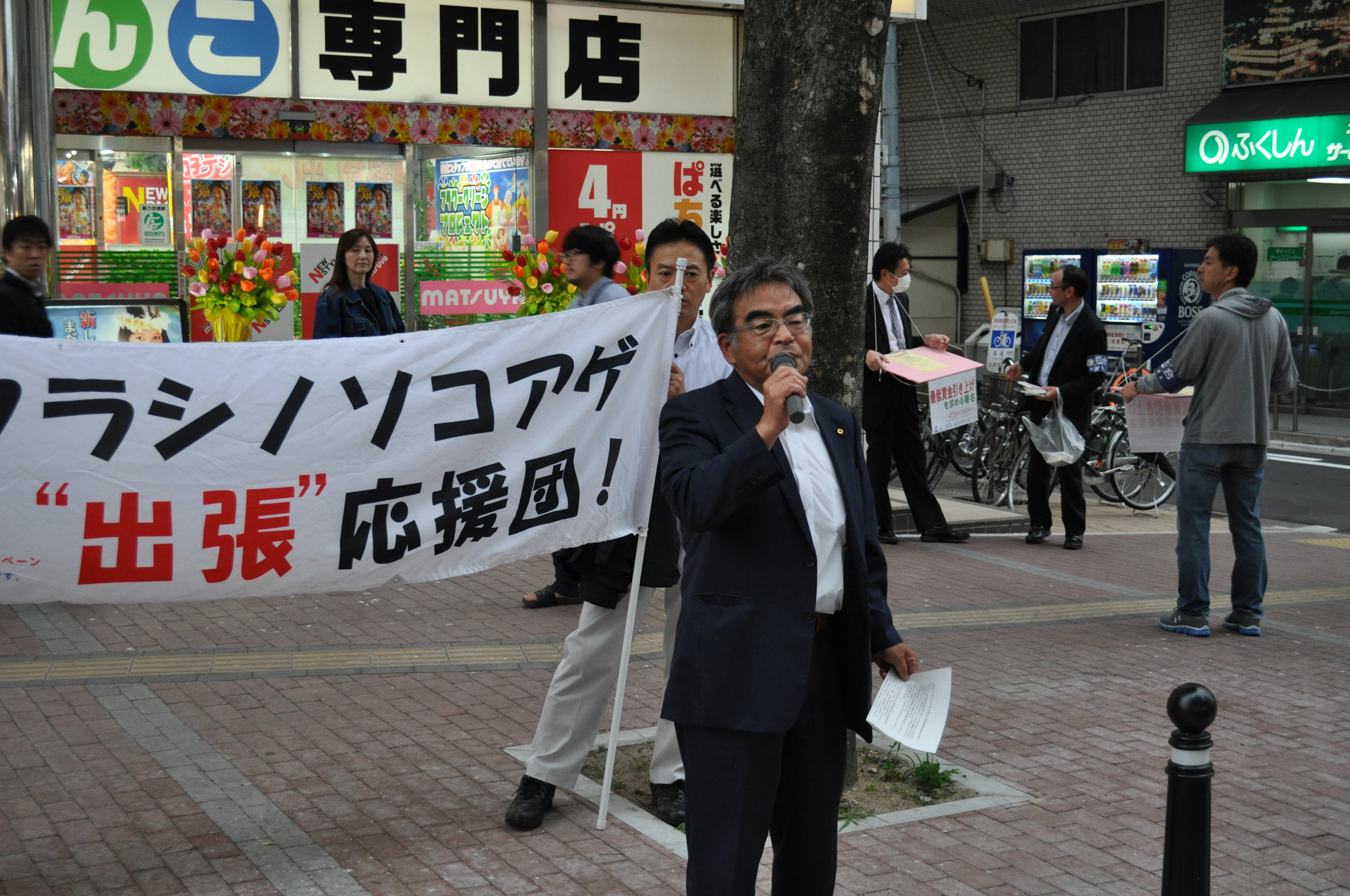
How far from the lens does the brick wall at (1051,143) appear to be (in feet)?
73.5

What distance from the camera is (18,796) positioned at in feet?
15.8

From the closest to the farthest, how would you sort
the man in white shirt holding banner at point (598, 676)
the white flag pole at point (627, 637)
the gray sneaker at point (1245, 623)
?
1. the white flag pole at point (627, 637)
2. the man in white shirt holding banner at point (598, 676)
3. the gray sneaker at point (1245, 623)

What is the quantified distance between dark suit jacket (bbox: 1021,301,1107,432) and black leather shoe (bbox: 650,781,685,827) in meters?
6.30

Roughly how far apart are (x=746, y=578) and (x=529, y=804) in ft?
6.07

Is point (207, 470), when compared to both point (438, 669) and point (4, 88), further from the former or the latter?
point (4, 88)

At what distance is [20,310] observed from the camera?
7.03 m

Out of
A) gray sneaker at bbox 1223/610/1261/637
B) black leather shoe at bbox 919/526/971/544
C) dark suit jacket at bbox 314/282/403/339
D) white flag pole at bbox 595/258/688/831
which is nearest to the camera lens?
white flag pole at bbox 595/258/688/831

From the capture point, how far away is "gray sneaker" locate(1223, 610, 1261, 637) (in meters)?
7.62

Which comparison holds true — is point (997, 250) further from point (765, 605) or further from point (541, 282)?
point (765, 605)

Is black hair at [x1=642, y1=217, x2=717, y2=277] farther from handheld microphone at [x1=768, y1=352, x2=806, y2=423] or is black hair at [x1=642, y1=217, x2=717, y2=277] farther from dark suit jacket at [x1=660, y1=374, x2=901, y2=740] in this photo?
handheld microphone at [x1=768, y1=352, x2=806, y2=423]

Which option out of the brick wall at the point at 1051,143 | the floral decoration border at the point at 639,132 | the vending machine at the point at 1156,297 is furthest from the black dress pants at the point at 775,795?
the brick wall at the point at 1051,143

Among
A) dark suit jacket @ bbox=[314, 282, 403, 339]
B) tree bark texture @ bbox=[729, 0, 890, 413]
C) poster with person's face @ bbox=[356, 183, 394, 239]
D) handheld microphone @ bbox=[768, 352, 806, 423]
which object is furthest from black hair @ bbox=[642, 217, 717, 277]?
poster with person's face @ bbox=[356, 183, 394, 239]

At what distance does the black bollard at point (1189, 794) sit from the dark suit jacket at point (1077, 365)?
23.3 ft

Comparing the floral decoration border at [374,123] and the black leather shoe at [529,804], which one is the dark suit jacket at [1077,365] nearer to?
the floral decoration border at [374,123]
